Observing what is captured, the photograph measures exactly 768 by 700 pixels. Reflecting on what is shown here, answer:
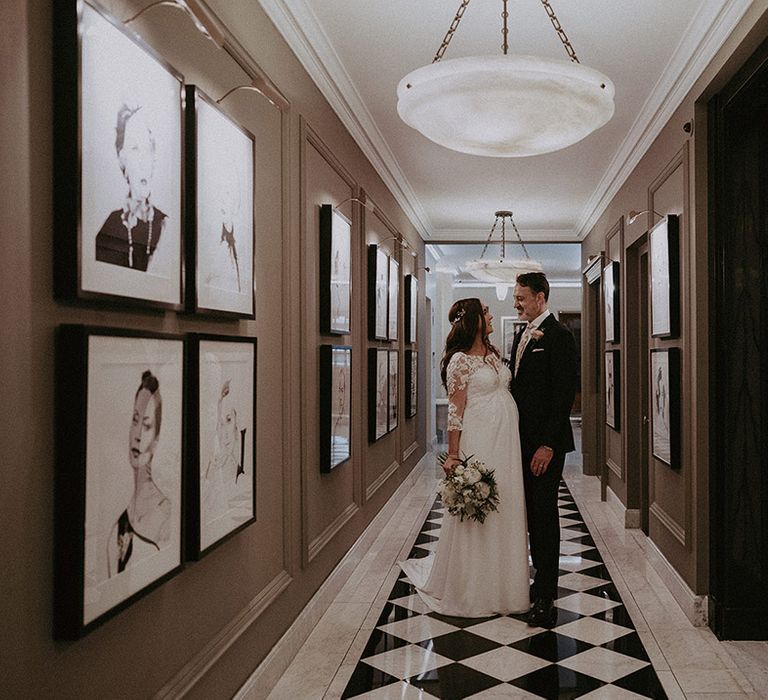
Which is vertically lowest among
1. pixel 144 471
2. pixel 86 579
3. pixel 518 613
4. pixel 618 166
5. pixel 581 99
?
pixel 518 613

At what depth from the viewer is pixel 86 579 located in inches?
64.4

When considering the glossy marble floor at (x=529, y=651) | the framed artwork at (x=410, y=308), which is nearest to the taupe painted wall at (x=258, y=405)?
the glossy marble floor at (x=529, y=651)

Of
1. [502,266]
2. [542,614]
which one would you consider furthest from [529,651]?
[502,266]

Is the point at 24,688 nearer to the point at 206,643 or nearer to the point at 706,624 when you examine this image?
the point at 206,643

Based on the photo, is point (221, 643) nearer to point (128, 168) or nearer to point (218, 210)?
point (218, 210)

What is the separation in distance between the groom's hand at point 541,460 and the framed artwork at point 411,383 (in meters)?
3.74

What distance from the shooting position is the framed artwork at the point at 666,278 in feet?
14.0

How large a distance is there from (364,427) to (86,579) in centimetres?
371

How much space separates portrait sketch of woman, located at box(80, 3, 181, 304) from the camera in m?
1.65

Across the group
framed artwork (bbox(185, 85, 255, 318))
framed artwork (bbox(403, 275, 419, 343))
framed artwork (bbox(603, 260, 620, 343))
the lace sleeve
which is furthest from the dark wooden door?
framed artwork (bbox(403, 275, 419, 343))

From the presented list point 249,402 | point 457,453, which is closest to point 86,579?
point 249,402

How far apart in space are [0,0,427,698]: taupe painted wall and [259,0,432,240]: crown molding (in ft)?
0.24

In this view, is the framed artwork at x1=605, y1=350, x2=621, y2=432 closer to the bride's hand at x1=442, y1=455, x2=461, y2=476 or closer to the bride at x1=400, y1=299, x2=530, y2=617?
the bride at x1=400, y1=299, x2=530, y2=617

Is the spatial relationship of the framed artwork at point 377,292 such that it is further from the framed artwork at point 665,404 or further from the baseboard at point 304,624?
the framed artwork at point 665,404
